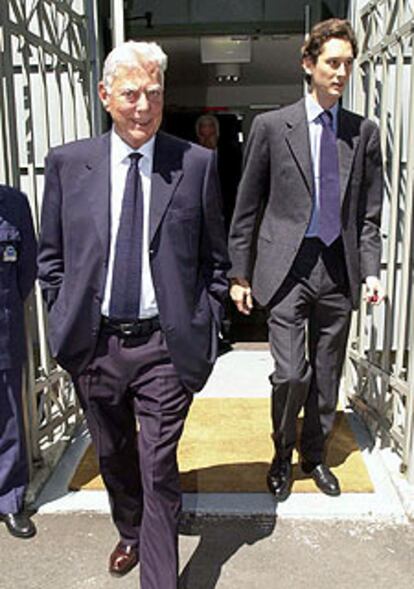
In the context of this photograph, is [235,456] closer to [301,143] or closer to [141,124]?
[301,143]

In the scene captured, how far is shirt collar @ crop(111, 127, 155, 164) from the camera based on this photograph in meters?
2.28

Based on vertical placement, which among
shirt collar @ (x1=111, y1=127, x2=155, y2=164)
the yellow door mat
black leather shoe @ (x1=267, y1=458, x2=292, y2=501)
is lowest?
the yellow door mat

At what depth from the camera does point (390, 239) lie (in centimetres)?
335

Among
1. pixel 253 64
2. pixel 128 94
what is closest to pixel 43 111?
pixel 128 94

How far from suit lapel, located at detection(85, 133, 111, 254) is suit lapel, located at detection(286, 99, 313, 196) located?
902 mm

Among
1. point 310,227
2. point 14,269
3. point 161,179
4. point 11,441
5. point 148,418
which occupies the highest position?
point 161,179

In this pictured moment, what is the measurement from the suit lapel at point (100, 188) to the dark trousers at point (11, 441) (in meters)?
0.92

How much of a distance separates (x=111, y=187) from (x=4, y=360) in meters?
0.97

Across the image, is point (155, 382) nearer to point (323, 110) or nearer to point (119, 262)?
point (119, 262)

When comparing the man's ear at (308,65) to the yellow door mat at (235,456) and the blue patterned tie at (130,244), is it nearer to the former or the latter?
the blue patterned tie at (130,244)

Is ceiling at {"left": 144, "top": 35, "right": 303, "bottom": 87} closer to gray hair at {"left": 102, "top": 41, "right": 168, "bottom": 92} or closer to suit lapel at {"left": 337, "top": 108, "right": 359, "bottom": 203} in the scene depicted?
suit lapel at {"left": 337, "top": 108, "right": 359, "bottom": 203}

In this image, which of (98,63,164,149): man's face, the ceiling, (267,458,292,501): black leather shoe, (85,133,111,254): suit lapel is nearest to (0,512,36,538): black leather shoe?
(267,458,292,501): black leather shoe

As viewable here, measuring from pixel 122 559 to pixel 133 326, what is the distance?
0.99 m

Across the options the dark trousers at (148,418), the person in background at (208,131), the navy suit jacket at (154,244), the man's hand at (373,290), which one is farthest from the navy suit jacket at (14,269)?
the person in background at (208,131)
